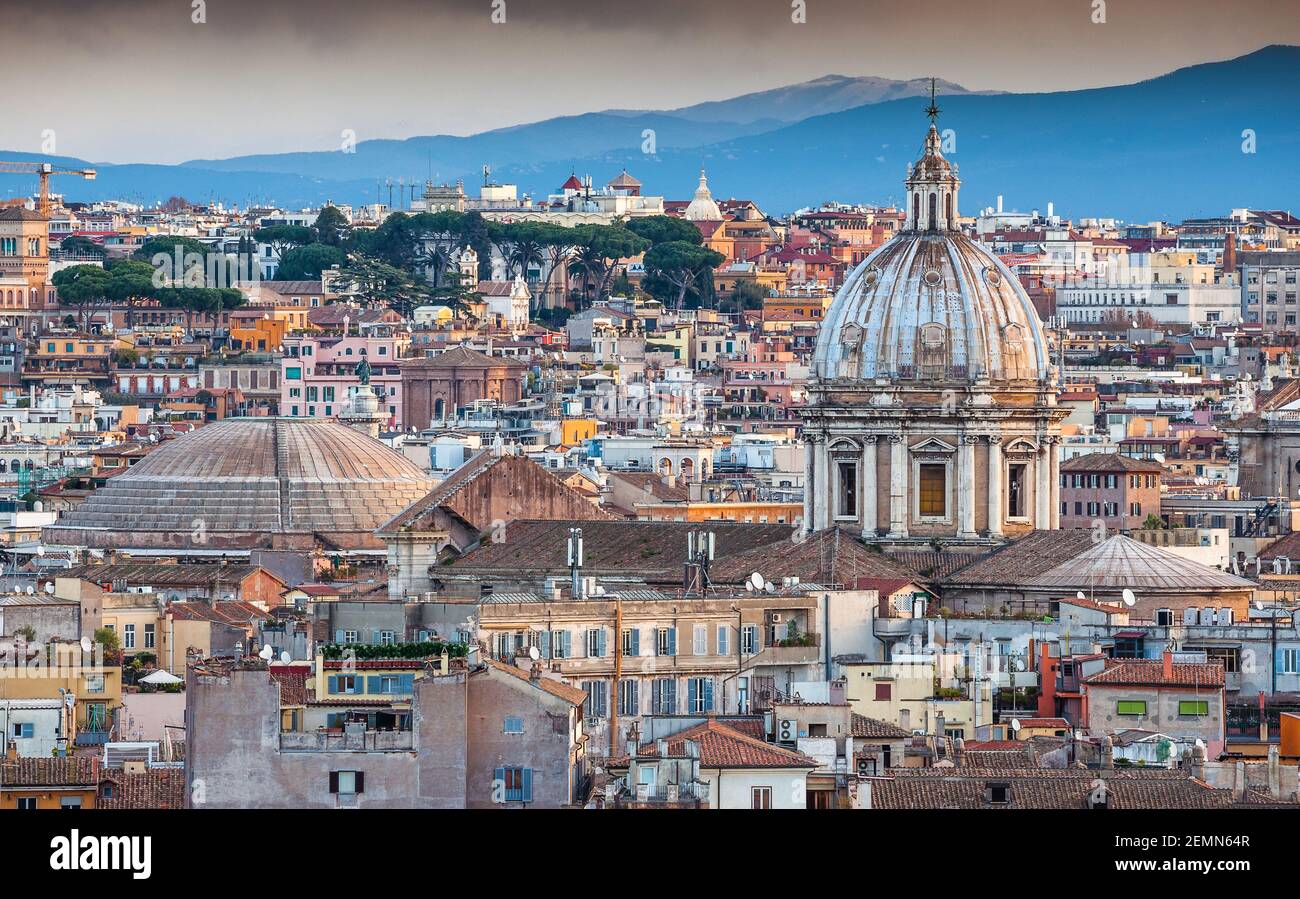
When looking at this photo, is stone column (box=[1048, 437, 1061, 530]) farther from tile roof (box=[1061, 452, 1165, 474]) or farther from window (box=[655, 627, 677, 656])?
tile roof (box=[1061, 452, 1165, 474])

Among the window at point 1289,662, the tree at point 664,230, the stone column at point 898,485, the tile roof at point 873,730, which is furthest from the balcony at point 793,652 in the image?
the tree at point 664,230

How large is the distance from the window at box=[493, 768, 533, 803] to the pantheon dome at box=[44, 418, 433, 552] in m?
39.5

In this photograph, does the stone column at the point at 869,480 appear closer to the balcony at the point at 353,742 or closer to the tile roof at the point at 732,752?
the tile roof at the point at 732,752

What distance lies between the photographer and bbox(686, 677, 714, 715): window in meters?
41.0

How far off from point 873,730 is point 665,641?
9.39m

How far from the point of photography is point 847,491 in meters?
53.6

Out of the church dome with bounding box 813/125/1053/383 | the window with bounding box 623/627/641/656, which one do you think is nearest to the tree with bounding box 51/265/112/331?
the church dome with bounding box 813/125/1053/383

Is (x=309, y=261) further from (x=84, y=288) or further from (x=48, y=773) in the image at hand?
(x=48, y=773)

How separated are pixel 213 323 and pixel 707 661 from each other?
10005 cm

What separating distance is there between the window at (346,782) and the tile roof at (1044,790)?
2.99 metres

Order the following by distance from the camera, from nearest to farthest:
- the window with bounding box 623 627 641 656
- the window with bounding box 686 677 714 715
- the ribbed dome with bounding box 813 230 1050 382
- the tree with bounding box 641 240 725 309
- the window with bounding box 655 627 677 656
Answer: the window with bounding box 686 677 714 715 → the window with bounding box 623 627 641 656 → the window with bounding box 655 627 677 656 → the ribbed dome with bounding box 813 230 1050 382 → the tree with bounding box 641 240 725 309

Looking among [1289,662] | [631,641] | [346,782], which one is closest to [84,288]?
[631,641]
